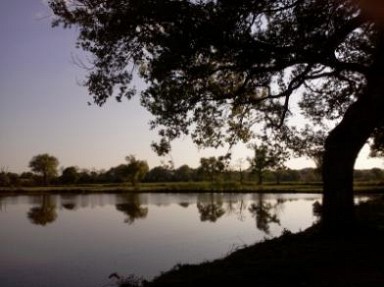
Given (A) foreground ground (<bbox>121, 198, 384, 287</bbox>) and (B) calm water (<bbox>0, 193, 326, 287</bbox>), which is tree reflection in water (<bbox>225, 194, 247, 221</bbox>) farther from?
(A) foreground ground (<bbox>121, 198, 384, 287</bbox>)

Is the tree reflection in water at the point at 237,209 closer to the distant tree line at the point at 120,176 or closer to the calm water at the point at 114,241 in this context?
the calm water at the point at 114,241

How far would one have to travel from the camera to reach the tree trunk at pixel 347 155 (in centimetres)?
1245

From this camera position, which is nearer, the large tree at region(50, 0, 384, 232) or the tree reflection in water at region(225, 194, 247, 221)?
the large tree at region(50, 0, 384, 232)

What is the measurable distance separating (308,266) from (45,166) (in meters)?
147

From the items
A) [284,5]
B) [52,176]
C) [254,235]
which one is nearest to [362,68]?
[284,5]

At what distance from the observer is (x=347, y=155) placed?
1265cm

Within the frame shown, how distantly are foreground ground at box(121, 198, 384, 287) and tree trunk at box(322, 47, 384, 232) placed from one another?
1.47 feet

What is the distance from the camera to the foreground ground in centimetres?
875

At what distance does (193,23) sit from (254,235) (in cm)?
1620

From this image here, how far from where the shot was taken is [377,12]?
11797mm

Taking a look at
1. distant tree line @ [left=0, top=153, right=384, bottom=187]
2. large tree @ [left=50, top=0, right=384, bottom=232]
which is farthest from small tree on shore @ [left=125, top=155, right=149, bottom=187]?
large tree @ [left=50, top=0, right=384, bottom=232]

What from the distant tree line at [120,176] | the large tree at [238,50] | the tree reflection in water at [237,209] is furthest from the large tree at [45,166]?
the large tree at [238,50]

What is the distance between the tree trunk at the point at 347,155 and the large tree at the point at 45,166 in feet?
461

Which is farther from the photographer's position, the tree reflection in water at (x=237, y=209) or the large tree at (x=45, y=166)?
the large tree at (x=45, y=166)
